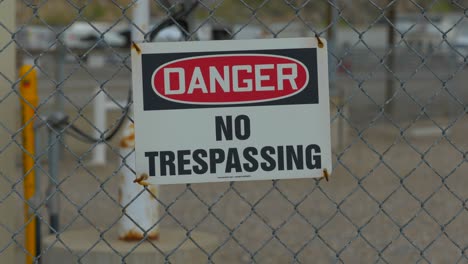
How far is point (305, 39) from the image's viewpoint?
3199 mm

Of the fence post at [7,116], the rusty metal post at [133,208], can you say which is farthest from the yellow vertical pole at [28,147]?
the rusty metal post at [133,208]

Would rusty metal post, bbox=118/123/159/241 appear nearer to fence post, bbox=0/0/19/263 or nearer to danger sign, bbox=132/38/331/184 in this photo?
fence post, bbox=0/0/19/263

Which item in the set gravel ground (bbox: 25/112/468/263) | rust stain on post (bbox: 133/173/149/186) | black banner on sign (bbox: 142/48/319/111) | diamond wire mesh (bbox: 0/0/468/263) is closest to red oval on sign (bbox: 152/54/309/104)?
black banner on sign (bbox: 142/48/319/111)

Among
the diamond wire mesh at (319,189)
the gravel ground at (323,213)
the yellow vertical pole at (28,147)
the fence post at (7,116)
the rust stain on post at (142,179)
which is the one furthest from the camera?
the gravel ground at (323,213)

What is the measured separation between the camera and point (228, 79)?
3.18m

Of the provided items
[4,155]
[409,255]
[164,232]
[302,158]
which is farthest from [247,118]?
[409,255]

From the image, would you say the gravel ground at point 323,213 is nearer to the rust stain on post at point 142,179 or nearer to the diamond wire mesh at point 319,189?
the diamond wire mesh at point 319,189

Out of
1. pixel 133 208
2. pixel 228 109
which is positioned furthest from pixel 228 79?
pixel 133 208

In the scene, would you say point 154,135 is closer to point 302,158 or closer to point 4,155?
point 302,158

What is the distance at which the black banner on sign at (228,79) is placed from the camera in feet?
10.3

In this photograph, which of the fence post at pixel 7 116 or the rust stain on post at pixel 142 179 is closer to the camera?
the rust stain on post at pixel 142 179

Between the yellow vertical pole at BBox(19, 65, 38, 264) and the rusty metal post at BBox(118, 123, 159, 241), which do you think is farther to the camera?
the rusty metal post at BBox(118, 123, 159, 241)

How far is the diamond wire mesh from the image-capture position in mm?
3576

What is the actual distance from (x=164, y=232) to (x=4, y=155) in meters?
1.33
